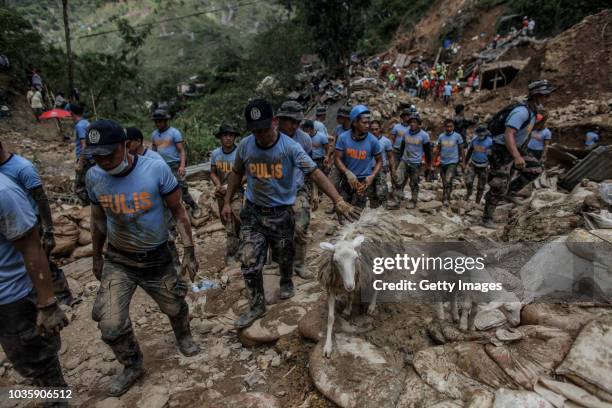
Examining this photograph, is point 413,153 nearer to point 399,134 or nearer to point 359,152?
point 399,134

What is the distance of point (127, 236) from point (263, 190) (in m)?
1.33

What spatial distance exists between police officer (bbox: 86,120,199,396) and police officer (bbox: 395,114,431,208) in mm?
5356

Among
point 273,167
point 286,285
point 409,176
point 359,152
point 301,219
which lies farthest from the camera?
point 409,176

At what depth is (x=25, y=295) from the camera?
100 inches

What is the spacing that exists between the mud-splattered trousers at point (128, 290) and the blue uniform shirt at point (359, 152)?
2930 mm

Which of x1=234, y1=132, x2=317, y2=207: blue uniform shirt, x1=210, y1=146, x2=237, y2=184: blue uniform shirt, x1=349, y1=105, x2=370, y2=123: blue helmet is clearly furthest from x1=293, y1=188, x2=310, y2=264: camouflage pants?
x1=210, y1=146, x2=237, y2=184: blue uniform shirt

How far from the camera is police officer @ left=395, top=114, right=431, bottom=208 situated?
7547 millimetres

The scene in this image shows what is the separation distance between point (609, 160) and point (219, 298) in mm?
6628

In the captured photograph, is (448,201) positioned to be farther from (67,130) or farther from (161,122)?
(67,130)

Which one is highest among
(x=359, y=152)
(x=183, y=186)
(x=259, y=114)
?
(x=259, y=114)

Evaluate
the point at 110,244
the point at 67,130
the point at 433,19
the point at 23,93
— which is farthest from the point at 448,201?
the point at 433,19

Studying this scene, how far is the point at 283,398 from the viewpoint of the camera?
292 cm

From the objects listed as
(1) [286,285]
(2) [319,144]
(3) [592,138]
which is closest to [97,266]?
(1) [286,285]

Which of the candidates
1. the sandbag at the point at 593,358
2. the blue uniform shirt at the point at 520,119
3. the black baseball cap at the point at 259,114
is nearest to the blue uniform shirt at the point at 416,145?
the blue uniform shirt at the point at 520,119
